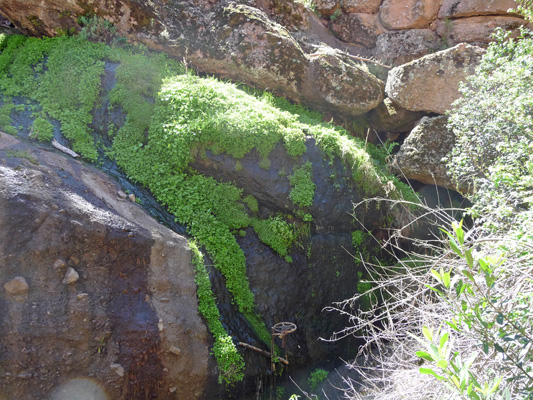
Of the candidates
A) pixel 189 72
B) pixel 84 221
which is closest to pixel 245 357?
pixel 84 221

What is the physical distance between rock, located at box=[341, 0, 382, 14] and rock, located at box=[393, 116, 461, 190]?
4344 mm

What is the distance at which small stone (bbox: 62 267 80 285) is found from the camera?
444 cm

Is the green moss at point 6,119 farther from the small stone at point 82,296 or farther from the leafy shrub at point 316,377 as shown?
the leafy shrub at point 316,377

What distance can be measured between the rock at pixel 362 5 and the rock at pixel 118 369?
10.4 metres

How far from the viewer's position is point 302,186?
6.81 meters

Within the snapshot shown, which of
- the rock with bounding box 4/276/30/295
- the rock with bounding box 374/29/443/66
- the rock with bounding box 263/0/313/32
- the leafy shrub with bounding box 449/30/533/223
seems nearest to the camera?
the rock with bounding box 4/276/30/295

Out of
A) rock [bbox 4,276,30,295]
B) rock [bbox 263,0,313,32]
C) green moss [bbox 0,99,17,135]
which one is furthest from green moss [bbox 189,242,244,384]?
rock [bbox 263,0,313,32]

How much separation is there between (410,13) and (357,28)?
54.9 inches

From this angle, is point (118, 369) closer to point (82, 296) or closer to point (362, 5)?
point (82, 296)

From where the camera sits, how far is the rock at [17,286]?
13.5ft

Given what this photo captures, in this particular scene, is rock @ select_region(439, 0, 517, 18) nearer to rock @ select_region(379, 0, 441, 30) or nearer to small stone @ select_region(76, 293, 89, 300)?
rock @ select_region(379, 0, 441, 30)

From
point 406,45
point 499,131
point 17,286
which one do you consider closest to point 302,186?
point 499,131

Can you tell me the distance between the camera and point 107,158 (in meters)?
6.18

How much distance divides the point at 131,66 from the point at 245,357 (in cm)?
525
